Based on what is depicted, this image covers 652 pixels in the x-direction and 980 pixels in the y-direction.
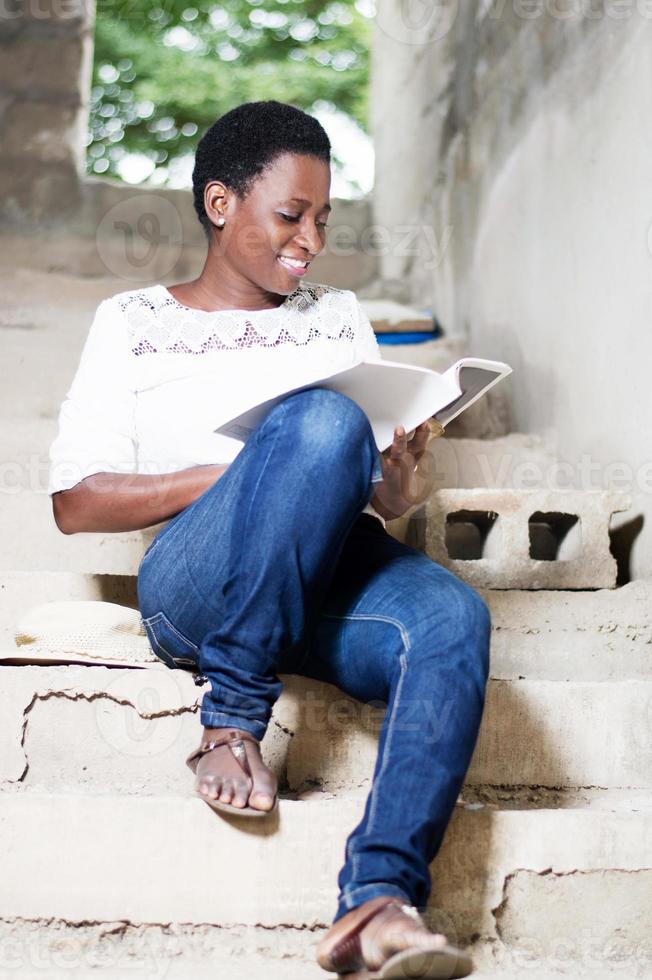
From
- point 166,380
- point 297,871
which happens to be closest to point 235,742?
point 297,871

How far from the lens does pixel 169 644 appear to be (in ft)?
3.81

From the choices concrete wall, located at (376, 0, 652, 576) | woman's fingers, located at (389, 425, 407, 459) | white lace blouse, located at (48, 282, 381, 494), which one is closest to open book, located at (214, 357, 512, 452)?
woman's fingers, located at (389, 425, 407, 459)

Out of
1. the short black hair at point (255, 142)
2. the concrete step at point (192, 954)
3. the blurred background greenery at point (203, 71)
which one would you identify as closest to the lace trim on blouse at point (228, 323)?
the short black hair at point (255, 142)

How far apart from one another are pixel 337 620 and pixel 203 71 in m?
6.39

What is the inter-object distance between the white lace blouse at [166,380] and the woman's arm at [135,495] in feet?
0.07

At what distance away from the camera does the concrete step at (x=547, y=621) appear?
4.71ft

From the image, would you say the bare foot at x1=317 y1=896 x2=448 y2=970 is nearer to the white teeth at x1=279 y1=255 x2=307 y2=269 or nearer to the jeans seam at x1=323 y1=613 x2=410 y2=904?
the jeans seam at x1=323 y1=613 x2=410 y2=904

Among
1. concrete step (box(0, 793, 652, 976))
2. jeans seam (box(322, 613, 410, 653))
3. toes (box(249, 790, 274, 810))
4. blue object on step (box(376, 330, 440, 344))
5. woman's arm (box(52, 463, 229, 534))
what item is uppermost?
blue object on step (box(376, 330, 440, 344))

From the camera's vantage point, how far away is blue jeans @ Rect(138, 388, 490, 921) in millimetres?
907

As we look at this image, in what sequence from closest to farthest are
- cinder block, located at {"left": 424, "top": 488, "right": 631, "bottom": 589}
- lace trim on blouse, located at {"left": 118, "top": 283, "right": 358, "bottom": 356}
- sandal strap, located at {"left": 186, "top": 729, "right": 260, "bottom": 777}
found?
sandal strap, located at {"left": 186, "top": 729, "right": 260, "bottom": 777} → lace trim on blouse, located at {"left": 118, "top": 283, "right": 358, "bottom": 356} → cinder block, located at {"left": 424, "top": 488, "right": 631, "bottom": 589}

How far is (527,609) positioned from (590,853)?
48 cm

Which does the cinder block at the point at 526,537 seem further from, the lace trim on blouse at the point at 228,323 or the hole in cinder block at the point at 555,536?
the lace trim on blouse at the point at 228,323

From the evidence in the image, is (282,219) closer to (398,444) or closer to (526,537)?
(398,444)

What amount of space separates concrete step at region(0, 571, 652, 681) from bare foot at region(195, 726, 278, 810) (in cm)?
49
